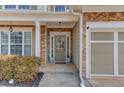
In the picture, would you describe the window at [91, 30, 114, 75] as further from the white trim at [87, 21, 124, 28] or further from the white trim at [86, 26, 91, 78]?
the white trim at [87, 21, 124, 28]

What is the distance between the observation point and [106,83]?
397 inches

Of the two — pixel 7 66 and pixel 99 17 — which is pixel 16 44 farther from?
pixel 99 17

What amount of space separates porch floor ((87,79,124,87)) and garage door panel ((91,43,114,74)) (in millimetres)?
650

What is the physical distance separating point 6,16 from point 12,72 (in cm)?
372

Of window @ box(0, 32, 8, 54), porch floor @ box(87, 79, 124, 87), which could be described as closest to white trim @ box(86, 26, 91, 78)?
porch floor @ box(87, 79, 124, 87)

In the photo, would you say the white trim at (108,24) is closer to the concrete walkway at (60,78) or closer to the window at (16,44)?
the concrete walkway at (60,78)

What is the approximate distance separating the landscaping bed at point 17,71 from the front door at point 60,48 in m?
7.46

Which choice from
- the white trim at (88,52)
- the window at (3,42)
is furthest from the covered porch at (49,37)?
the white trim at (88,52)

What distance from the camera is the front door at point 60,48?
1744 cm

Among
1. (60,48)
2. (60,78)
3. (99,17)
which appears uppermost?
(99,17)

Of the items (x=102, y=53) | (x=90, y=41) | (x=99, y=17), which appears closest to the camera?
(x=99, y=17)

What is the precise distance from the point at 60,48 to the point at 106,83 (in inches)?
309

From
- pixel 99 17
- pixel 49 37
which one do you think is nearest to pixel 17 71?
pixel 99 17
